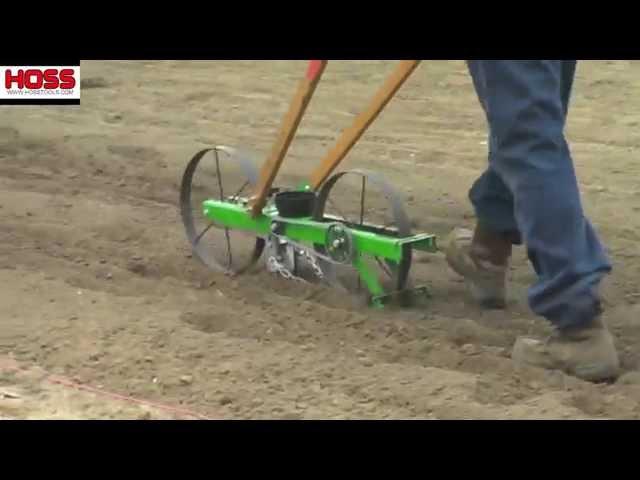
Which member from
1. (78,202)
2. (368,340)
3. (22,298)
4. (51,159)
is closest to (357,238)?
(368,340)

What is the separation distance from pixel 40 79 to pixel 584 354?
5.06 m

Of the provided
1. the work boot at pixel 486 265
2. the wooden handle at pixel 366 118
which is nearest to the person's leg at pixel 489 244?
the work boot at pixel 486 265

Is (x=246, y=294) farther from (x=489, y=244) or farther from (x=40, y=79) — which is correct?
(x=40, y=79)

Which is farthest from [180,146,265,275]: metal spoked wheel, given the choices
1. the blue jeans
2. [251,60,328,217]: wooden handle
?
the blue jeans

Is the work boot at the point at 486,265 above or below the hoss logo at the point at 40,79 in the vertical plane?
below

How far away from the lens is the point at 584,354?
3.08 metres

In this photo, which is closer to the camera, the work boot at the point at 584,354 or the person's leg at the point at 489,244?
the work boot at the point at 584,354

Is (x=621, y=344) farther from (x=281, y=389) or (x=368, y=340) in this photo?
(x=281, y=389)

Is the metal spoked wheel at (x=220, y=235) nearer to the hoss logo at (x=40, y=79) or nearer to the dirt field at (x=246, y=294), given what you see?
the dirt field at (x=246, y=294)

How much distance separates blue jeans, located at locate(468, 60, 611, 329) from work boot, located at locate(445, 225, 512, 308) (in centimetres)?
67

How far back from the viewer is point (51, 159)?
5.79 metres

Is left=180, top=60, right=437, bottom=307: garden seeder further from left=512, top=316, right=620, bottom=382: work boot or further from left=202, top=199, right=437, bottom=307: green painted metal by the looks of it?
left=512, top=316, right=620, bottom=382: work boot

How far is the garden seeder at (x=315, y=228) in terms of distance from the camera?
12.1 ft

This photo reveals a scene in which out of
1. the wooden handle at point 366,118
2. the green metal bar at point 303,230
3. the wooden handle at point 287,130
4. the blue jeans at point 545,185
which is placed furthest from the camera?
the wooden handle at point 287,130
